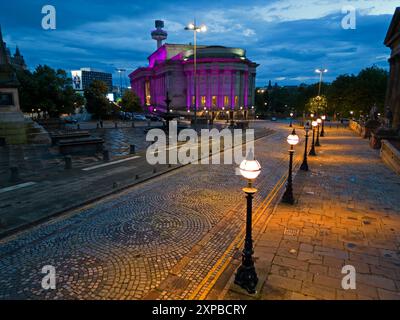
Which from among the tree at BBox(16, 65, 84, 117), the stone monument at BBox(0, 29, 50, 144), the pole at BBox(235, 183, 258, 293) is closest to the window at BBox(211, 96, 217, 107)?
the tree at BBox(16, 65, 84, 117)

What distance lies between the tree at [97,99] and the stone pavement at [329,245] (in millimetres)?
52556

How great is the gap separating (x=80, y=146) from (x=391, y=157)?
71.2 feet

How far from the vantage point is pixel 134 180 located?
1299cm

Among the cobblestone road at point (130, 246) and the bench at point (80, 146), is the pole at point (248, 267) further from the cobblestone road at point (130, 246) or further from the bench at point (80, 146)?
the bench at point (80, 146)

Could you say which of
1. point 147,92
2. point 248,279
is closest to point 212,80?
point 147,92

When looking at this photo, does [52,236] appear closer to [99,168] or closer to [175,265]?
[175,265]

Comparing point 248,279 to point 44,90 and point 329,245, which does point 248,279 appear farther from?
point 44,90

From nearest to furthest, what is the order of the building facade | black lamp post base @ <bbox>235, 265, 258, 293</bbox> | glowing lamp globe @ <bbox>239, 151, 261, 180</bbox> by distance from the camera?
glowing lamp globe @ <bbox>239, 151, 261, 180</bbox> → black lamp post base @ <bbox>235, 265, 258, 293</bbox> → the building facade

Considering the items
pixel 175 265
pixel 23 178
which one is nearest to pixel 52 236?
pixel 175 265

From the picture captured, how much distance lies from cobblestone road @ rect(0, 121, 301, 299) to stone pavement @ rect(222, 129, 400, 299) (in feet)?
3.29

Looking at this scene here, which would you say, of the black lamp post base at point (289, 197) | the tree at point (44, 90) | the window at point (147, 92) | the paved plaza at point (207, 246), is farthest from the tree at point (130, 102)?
the black lamp post base at point (289, 197)

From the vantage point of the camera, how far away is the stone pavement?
17.3 ft

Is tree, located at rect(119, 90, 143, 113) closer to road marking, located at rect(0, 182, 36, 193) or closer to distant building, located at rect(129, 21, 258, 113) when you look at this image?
distant building, located at rect(129, 21, 258, 113)
